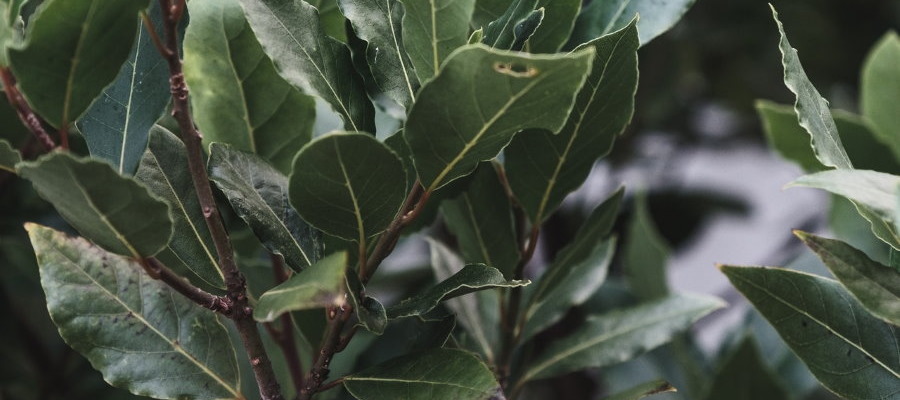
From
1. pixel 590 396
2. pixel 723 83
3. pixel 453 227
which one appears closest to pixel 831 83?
pixel 723 83

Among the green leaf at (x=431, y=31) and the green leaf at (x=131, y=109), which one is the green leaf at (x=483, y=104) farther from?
the green leaf at (x=131, y=109)

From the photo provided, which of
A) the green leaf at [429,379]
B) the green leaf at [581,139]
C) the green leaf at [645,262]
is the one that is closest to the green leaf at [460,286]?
the green leaf at [429,379]

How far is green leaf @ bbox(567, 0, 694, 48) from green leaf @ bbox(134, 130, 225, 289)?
271 millimetres

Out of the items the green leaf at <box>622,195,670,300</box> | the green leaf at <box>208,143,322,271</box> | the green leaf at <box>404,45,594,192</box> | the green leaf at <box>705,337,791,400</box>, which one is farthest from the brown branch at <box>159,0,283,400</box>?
the green leaf at <box>622,195,670,300</box>

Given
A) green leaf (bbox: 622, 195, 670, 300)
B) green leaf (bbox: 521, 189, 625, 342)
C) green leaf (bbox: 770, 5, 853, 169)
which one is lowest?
green leaf (bbox: 622, 195, 670, 300)

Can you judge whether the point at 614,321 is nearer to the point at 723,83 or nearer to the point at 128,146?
the point at 128,146

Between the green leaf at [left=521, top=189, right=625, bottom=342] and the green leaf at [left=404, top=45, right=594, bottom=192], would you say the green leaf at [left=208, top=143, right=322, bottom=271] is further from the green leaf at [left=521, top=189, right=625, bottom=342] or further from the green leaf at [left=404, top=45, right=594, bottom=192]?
the green leaf at [left=521, top=189, right=625, bottom=342]

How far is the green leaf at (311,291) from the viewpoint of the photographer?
404 millimetres

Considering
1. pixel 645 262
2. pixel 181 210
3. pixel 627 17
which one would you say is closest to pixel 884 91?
pixel 645 262

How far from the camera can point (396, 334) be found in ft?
2.67

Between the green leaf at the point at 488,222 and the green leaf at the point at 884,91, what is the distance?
406mm

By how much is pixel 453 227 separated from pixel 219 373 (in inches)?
8.2

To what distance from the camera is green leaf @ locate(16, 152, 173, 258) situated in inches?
16.1

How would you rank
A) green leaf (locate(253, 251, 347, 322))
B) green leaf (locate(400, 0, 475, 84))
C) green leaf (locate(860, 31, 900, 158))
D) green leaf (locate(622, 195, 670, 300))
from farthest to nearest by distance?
green leaf (locate(622, 195, 670, 300)) < green leaf (locate(860, 31, 900, 158)) < green leaf (locate(400, 0, 475, 84)) < green leaf (locate(253, 251, 347, 322))
